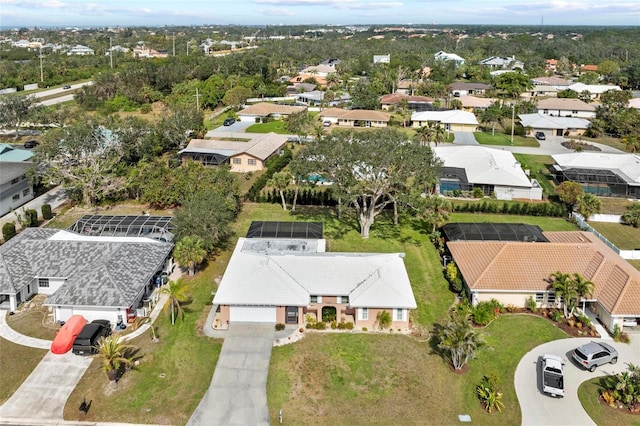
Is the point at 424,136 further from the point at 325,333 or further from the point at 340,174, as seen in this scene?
the point at 325,333

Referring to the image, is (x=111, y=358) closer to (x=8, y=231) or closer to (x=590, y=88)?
(x=8, y=231)

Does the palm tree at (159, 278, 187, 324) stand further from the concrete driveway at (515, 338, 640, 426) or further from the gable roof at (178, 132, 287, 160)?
the gable roof at (178, 132, 287, 160)

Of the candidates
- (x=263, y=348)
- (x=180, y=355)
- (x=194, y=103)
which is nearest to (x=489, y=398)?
(x=263, y=348)

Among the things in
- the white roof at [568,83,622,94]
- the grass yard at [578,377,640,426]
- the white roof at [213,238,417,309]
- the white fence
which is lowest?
the grass yard at [578,377,640,426]

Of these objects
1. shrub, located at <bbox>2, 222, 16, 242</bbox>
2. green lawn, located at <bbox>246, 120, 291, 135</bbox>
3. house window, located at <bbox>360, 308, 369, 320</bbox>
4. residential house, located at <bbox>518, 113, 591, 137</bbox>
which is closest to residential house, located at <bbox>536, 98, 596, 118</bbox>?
residential house, located at <bbox>518, 113, 591, 137</bbox>

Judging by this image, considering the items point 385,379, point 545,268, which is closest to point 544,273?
point 545,268
